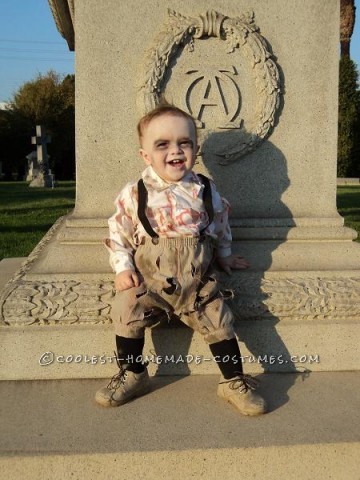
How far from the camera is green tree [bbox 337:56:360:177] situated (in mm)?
26391

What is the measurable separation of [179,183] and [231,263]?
0.50 meters

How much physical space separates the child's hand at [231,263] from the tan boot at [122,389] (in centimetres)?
63

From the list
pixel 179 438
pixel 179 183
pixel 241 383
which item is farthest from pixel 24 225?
pixel 179 438

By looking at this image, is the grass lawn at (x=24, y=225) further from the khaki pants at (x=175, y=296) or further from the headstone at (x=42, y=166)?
the headstone at (x=42, y=166)

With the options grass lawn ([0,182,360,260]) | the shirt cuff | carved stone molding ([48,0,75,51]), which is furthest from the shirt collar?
grass lawn ([0,182,360,260])

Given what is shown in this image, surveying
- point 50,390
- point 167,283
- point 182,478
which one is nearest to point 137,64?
point 167,283

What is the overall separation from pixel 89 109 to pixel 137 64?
1.09 feet

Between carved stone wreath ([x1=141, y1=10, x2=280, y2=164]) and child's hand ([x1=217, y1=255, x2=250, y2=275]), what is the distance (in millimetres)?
555

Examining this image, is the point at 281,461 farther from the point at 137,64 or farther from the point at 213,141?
the point at 137,64

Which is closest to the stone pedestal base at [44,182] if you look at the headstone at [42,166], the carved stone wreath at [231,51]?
the headstone at [42,166]

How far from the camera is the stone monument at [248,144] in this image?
246cm

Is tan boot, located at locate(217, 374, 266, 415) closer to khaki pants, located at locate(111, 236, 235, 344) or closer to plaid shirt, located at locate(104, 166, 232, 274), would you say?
khaki pants, located at locate(111, 236, 235, 344)

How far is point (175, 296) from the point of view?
2205 mm

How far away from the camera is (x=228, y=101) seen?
2.74 m
